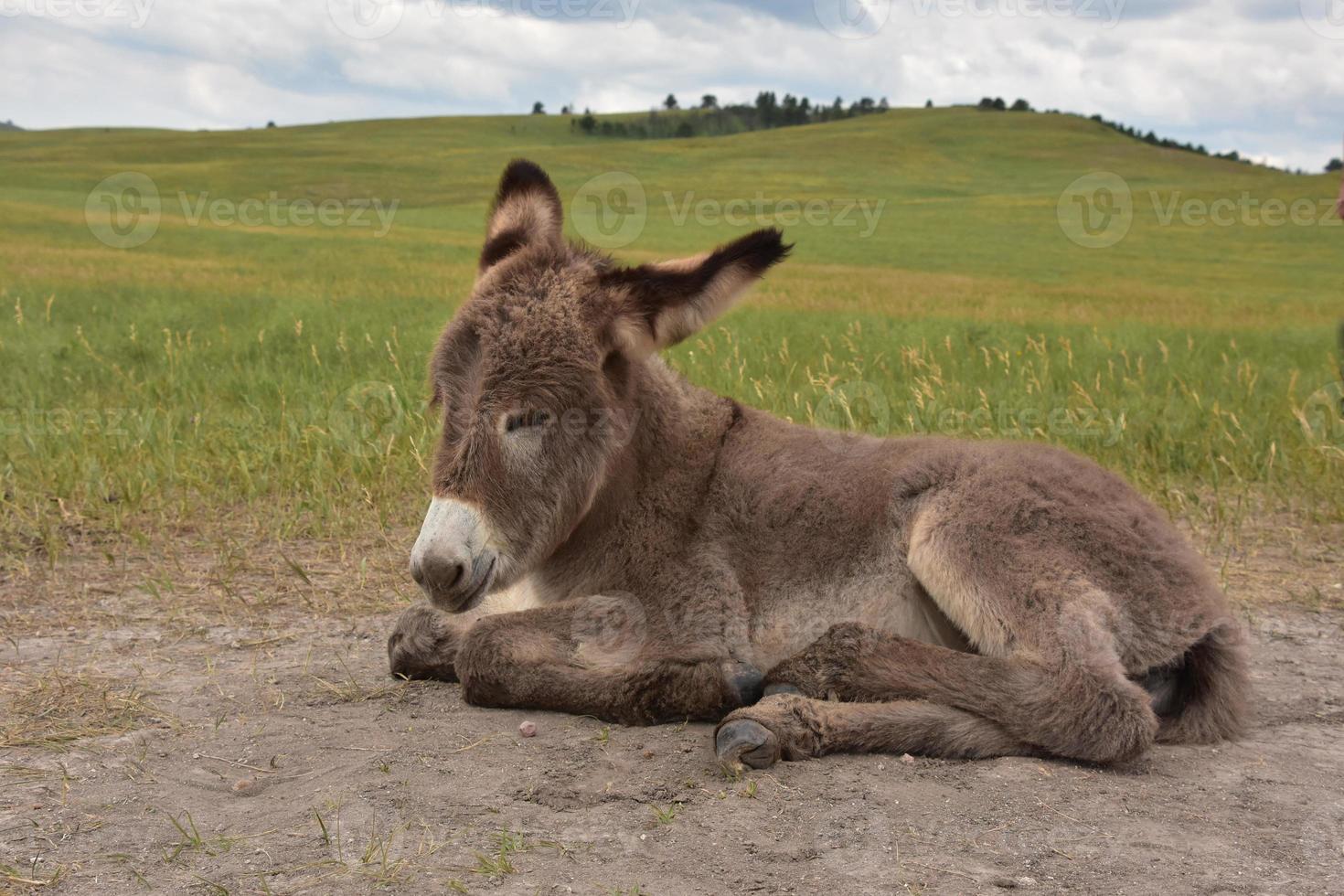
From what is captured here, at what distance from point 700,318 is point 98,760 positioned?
2.94 meters

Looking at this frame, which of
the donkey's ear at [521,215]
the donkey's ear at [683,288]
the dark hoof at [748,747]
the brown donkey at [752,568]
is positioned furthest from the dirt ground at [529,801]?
the donkey's ear at [521,215]

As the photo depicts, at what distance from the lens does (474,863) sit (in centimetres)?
362

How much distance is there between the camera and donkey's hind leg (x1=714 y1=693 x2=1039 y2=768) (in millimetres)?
4500

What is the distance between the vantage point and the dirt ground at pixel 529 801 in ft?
11.8

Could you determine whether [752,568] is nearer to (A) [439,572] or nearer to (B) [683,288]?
(B) [683,288]

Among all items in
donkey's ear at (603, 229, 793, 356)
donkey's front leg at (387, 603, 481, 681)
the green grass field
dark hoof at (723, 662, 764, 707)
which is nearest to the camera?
donkey's ear at (603, 229, 793, 356)

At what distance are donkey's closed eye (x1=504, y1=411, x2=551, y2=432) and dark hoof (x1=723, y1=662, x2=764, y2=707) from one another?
132 cm

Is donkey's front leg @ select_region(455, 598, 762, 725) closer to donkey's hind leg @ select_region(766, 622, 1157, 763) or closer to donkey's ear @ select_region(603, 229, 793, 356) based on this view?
donkey's hind leg @ select_region(766, 622, 1157, 763)

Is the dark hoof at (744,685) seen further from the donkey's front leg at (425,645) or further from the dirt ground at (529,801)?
the donkey's front leg at (425,645)

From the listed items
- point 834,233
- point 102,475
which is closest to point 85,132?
point 834,233

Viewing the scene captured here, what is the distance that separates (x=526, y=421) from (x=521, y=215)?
1.46 meters

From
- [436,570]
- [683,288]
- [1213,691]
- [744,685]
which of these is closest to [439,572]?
[436,570]

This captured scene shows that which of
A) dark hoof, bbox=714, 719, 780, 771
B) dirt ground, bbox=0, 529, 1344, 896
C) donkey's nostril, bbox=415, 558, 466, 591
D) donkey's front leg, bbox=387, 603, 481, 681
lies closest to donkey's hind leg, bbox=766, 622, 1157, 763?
dirt ground, bbox=0, 529, 1344, 896

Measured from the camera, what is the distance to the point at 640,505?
5.42 metres
